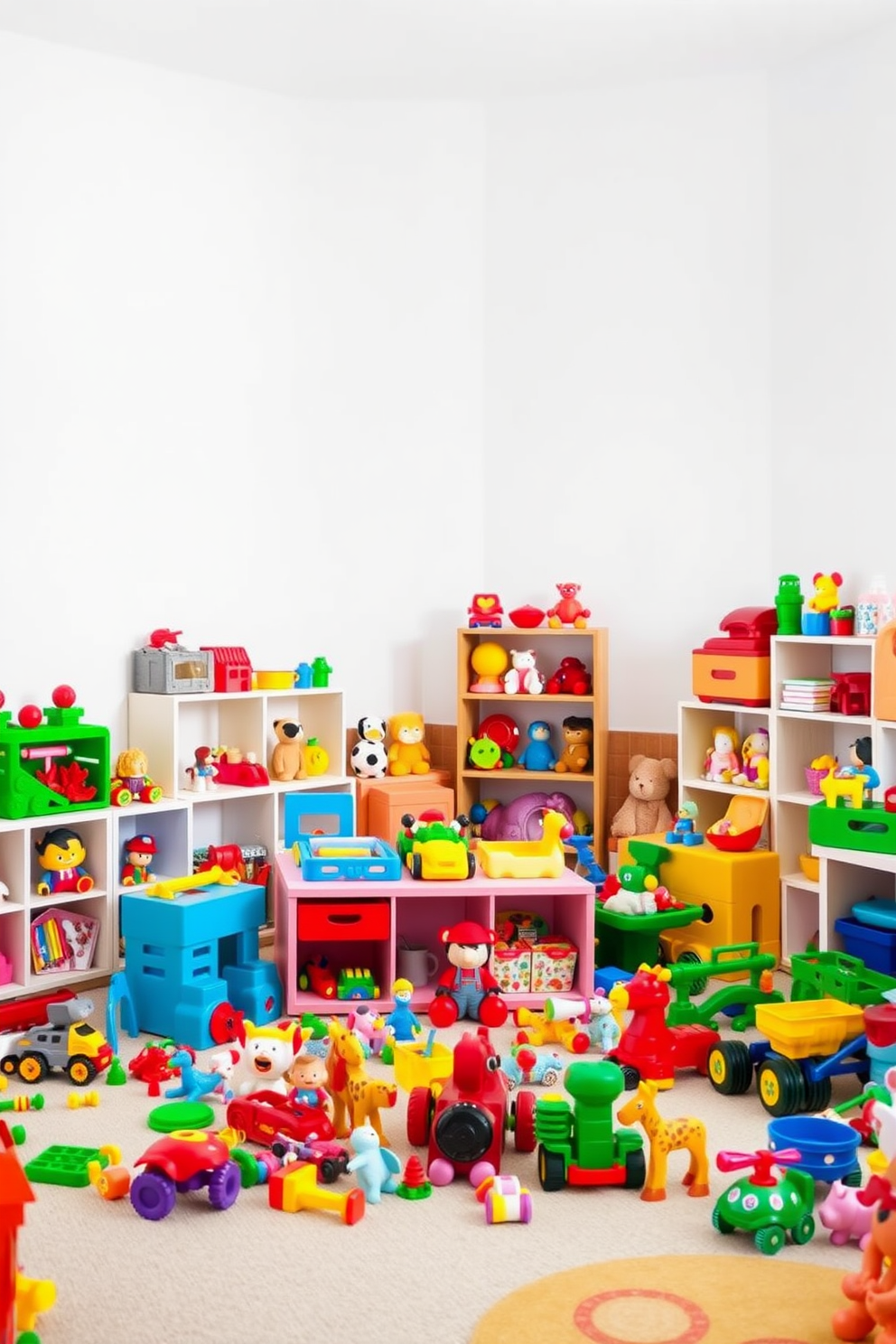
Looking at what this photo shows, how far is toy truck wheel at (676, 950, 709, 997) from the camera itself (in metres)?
5.24

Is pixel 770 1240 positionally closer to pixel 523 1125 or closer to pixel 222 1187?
pixel 523 1125

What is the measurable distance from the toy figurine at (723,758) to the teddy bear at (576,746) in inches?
28.6

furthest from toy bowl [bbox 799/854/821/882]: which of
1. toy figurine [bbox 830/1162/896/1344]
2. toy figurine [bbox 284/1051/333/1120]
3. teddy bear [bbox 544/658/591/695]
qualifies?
toy figurine [bbox 830/1162/896/1344]

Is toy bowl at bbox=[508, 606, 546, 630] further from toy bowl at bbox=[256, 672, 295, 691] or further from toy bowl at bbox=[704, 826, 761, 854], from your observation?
toy bowl at bbox=[704, 826, 761, 854]

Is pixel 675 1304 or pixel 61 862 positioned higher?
pixel 61 862

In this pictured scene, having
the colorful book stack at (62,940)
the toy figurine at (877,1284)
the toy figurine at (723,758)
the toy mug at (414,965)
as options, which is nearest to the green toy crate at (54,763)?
the colorful book stack at (62,940)

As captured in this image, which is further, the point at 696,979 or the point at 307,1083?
the point at 696,979

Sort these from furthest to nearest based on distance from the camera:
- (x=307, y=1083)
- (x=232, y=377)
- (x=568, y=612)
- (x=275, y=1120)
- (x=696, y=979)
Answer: (x=568, y=612), (x=232, y=377), (x=696, y=979), (x=307, y=1083), (x=275, y=1120)

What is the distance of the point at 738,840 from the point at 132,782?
8.57 ft

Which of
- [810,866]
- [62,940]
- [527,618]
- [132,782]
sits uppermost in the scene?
[527,618]

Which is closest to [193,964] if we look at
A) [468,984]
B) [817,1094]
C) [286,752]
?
[468,984]

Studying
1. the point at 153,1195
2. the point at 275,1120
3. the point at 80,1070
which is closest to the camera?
the point at 153,1195

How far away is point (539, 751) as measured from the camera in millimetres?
7047

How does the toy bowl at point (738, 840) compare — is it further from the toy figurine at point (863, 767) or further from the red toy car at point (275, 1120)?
the red toy car at point (275, 1120)
